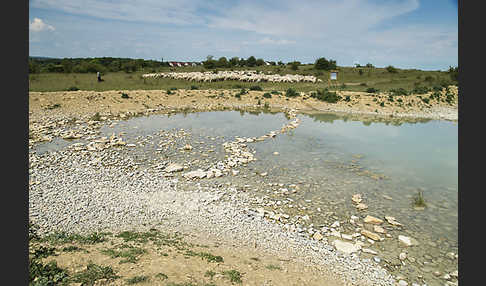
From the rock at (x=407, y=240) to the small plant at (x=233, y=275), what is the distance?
13.7ft

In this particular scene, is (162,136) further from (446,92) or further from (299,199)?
(446,92)

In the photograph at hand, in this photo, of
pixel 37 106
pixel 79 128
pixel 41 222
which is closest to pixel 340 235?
pixel 41 222

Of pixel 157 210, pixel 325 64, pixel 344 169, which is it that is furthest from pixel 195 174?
pixel 325 64

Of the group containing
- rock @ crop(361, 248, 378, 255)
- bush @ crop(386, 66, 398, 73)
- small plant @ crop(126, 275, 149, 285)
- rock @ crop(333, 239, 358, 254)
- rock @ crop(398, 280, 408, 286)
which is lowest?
rock @ crop(398, 280, 408, 286)

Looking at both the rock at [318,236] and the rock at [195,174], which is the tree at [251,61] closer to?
the rock at [195,174]

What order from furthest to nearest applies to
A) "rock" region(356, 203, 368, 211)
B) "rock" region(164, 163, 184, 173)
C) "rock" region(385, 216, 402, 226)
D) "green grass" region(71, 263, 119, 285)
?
"rock" region(164, 163, 184, 173)
"rock" region(356, 203, 368, 211)
"rock" region(385, 216, 402, 226)
"green grass" region(71, 263, 119, 285)

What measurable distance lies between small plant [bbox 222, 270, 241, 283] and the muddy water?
9.04 feet

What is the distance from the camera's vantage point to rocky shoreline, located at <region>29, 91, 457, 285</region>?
565 cm

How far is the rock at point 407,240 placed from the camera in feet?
19.6

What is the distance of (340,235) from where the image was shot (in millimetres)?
6281

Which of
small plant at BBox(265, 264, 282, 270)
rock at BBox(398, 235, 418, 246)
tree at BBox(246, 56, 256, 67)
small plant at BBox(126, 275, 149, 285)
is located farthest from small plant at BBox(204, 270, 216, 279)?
tree at BBox(246, 56, 256, 67)

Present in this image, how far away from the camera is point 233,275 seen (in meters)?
4.30

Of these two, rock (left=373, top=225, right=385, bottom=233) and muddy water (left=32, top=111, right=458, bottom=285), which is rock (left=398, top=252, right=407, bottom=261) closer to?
muddy water (left=32, top=111, right=458, bottom=285)

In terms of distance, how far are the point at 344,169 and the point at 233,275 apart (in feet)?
25.4
